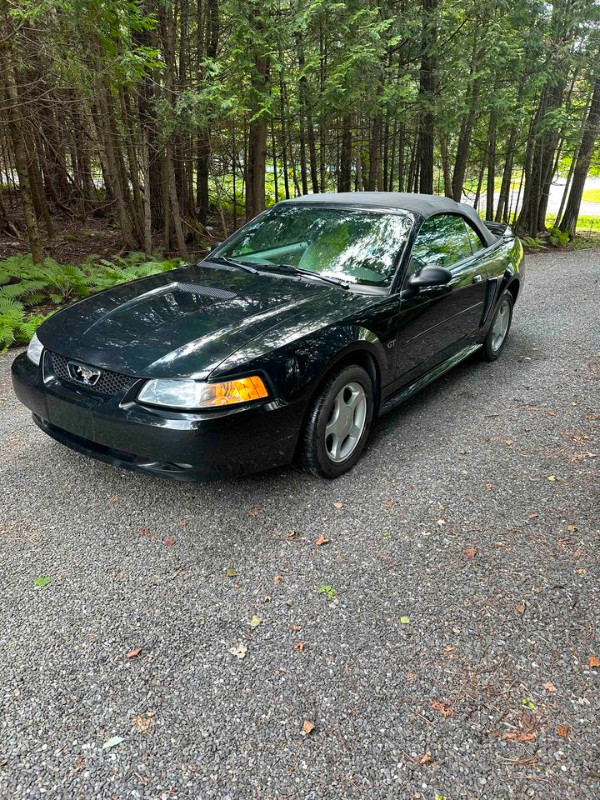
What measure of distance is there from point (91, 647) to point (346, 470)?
67.8 inches

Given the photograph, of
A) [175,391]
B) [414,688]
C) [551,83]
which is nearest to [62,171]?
[551,83]

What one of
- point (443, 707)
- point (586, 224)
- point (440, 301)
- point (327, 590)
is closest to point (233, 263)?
point (440, 301)

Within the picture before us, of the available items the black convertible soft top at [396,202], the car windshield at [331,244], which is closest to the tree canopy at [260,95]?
the black convertible soft top at [396,202]

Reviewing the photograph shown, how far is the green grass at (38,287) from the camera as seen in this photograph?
5934 mm

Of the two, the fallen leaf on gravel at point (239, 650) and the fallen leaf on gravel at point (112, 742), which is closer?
the fallen leaf on gravel at point (112, 742)

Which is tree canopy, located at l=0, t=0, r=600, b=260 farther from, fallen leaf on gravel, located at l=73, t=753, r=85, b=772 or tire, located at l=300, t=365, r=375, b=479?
fallen leaf on gravel, located at l=73, t=753, r=85, b=772

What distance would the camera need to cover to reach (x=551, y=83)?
11820 millimetres

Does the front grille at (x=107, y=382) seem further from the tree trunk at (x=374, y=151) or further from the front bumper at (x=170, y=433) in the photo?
the tree trunk at (x=374, y=151)

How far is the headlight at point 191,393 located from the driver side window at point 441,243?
5.80 feet

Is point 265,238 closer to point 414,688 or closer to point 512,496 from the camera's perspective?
point 512,496

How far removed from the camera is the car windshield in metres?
3.59

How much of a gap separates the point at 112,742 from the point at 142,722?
108mm

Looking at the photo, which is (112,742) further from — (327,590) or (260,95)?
(260,95)

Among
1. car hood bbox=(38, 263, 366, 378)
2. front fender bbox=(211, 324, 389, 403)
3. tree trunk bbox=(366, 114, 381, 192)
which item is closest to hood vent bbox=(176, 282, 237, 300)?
car hood bbox=(38, 263, 366, 378)
